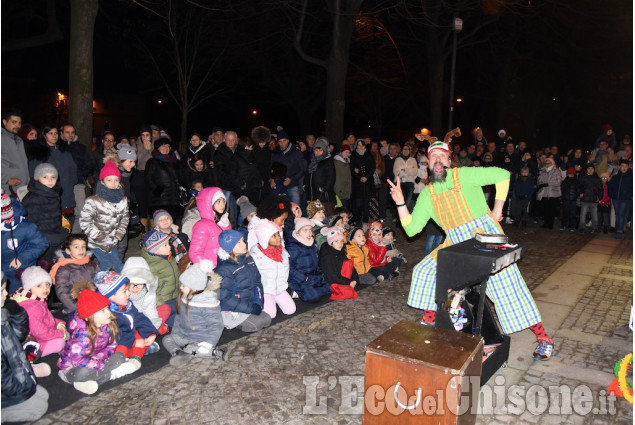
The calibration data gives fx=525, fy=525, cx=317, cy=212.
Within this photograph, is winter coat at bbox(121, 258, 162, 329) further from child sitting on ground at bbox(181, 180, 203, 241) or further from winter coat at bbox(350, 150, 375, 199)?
winter coat at bbox(350, 150, 375, 199)

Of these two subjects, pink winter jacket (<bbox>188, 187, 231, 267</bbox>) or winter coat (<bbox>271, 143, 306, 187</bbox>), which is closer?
pink winter jacket (<bbox>188, 187, 231, 267</bbox>)

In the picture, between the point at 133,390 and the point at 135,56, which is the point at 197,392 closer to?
the point at 133,390

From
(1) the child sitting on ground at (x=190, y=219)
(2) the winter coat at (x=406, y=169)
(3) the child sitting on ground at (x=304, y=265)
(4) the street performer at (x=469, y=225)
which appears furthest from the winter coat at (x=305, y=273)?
(2) the winter coat at (x=406, y=169)

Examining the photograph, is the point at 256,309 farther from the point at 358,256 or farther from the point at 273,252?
the point at 358,256

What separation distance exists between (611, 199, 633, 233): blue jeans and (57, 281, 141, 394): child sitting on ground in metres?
11.2

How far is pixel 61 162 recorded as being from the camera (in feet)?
26.7

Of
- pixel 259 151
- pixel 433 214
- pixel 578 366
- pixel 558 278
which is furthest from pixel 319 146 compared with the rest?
pixel 578 366

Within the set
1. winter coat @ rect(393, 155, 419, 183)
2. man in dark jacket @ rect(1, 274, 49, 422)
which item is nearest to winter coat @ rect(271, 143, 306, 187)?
winter coat @ rect(393, 155, 419, 183)

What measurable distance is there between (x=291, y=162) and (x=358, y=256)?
360 centimetres

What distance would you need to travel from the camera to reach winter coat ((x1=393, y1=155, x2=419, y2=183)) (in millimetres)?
12594

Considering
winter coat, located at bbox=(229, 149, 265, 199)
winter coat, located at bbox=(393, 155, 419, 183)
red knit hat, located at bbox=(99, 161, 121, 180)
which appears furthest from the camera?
winter coat, located at bbox=(393, 155, 419, 183)

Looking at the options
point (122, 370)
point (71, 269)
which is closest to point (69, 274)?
point (71, 269)

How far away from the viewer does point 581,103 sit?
34969 mm

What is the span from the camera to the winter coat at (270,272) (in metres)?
6.15
